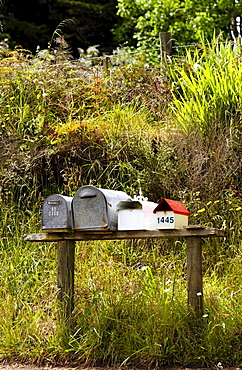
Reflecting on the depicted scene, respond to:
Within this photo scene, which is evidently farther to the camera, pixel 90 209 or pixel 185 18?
pixel 185 18

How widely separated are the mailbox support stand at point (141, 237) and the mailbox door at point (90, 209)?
112 mm

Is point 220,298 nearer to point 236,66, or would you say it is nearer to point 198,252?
point 198,252

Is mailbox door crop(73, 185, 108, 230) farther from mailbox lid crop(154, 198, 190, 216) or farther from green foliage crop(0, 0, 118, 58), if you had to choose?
green foliage crop(0, 0, 118, 58)

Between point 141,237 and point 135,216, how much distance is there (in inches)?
6.2

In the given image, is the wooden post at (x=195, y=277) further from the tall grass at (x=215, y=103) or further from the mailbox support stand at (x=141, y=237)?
the tall grass at (x=215, y=103)

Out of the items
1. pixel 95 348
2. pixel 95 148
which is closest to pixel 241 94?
pixel 95 148

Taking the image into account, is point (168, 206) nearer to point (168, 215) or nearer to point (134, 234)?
point (168, 215)

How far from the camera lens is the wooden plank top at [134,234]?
3838 mm

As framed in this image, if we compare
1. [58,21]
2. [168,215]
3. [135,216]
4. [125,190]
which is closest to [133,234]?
[135,216]

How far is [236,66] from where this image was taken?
6164 mm

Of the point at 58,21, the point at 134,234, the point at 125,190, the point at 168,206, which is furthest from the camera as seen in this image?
the point at 58,21

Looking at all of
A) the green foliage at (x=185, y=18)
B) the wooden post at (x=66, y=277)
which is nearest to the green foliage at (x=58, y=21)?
the green foliage at (x=185, y=18)

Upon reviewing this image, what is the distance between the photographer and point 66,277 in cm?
420

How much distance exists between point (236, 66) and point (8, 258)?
3235 millimetres
